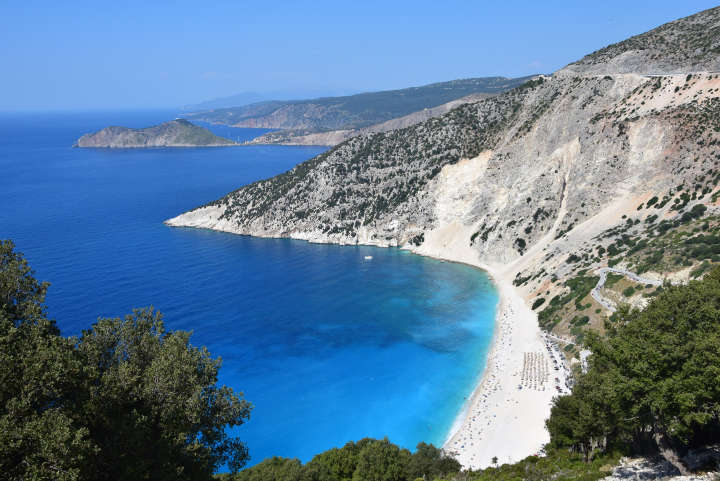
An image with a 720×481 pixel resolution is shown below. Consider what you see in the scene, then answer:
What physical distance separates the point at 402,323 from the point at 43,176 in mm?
177542

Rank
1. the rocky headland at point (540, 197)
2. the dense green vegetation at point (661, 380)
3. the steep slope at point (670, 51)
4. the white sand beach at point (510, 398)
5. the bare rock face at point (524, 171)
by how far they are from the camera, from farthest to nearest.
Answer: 1. the steep slope at point (670, 51)
2. the bare rock face at point (524, 171)
3. the rocky headland at point (540, 197)
4. the white sand beach at point (510, 398)
5. the dense green vegetation at point (661, 380)

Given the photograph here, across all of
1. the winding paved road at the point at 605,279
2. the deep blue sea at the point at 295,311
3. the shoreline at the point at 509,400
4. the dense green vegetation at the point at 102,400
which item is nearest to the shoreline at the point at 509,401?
the shoreline at the point at 509,400

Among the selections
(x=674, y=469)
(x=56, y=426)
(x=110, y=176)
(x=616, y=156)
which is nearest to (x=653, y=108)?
(x=616, y=156)

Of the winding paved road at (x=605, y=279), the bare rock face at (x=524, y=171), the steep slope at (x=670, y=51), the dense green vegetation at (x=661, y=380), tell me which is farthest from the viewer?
the steep slope at (x=670, y=51)

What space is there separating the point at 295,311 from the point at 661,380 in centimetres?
5306

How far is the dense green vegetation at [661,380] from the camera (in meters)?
18.5

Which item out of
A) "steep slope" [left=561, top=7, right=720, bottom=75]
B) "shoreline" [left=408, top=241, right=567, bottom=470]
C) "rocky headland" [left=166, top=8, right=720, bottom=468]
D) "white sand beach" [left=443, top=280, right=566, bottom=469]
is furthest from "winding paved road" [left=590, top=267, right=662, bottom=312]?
"steep slope" [left=561, top=7, right=720, bottom=75]

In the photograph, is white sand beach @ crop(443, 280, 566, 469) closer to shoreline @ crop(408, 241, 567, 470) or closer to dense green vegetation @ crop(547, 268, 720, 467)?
shoreline @ crop(408, 241, 567, 470)

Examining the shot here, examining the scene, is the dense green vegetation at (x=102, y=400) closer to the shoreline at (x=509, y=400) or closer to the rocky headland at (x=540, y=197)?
the shoreline at (x=509, y=400)

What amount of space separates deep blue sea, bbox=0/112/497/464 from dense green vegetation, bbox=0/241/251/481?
21360 mm

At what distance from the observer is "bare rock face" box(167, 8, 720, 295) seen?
69.5 metres

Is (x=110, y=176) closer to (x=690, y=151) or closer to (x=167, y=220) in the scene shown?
(x=167, y=220)

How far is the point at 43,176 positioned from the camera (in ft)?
595

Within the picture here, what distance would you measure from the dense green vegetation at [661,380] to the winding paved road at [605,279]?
73.1ft
